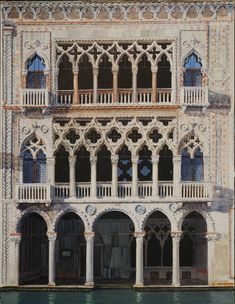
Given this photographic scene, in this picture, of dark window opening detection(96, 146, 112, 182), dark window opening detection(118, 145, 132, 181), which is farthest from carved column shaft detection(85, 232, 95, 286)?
dark window opening detection(96, 146, 112, 182)

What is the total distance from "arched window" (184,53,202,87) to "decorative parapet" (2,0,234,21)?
169 cm

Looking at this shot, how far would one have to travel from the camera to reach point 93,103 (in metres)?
29.3

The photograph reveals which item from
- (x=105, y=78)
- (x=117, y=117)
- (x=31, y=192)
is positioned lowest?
(x=31, y=192)

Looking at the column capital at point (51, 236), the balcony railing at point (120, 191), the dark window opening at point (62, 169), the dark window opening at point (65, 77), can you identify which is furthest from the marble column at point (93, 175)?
the dark window opening at point (65, 77)

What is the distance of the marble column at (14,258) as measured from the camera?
28.8 metres

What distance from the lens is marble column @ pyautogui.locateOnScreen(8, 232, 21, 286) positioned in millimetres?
28812

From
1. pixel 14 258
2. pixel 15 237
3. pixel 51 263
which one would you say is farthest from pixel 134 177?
pixel 14 258

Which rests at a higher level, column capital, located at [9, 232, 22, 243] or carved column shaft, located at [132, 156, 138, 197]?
carved column shaft, located at [132, 156, 138, 197]

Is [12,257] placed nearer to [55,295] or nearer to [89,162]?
[55,295]

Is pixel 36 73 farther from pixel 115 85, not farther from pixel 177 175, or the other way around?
pixel 177 175

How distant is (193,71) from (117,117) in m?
3.69

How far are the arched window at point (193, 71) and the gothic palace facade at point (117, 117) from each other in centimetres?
4

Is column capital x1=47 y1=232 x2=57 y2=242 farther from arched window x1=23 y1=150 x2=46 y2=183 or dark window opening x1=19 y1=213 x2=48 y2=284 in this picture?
dark window opening x1=19 y1=213 x2=48 y2=284

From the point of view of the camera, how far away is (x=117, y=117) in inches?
1153
